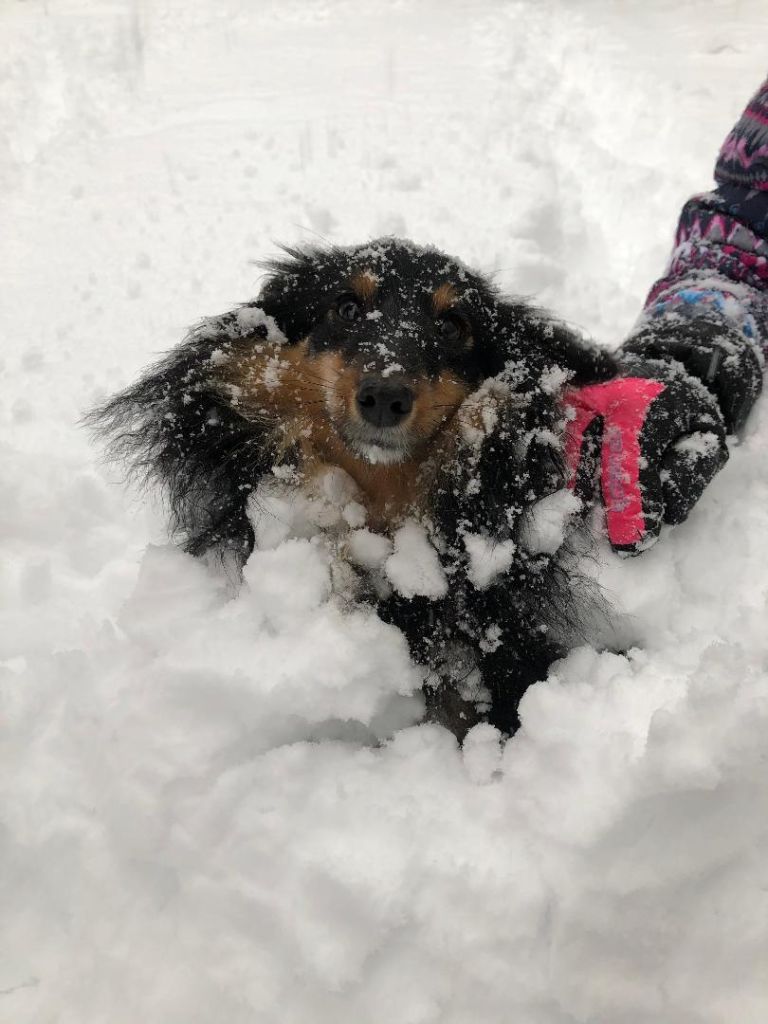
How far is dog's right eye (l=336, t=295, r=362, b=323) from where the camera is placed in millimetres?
2072

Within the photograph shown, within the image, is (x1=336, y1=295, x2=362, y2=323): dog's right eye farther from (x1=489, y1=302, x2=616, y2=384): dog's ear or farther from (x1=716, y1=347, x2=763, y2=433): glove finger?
(x1=716, y1=347, x2=763, y2=433): glove finger

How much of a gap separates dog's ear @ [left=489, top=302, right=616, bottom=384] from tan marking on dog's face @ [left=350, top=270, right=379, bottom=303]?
0.38m

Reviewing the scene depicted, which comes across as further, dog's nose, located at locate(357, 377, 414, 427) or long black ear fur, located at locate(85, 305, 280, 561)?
long black ear fur, located at locate(85, 305, 280, 561)

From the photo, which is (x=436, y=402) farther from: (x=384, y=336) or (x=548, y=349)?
(x=548, y=349)

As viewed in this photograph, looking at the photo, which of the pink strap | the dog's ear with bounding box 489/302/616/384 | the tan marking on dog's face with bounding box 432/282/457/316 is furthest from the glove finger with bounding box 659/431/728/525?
the tan marking on dog's face with bounding box 432/282/457/316

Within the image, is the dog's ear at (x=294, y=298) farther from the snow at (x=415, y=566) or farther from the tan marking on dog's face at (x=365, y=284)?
the snow at (x=415, y=566)

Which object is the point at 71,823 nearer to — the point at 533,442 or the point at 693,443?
the point at 533,442

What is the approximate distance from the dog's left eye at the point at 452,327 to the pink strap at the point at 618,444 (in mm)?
355

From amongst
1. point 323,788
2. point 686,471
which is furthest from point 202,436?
point 686,471

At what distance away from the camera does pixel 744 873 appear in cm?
134

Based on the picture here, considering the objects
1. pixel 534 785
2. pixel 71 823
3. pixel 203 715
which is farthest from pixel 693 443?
pixel 71 823

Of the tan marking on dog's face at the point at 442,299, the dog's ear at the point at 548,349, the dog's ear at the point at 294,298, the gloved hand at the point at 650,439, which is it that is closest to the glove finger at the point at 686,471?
the gloved hand at the point at 650,439

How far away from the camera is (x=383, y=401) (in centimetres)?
177

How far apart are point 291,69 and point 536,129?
86.9 inches
